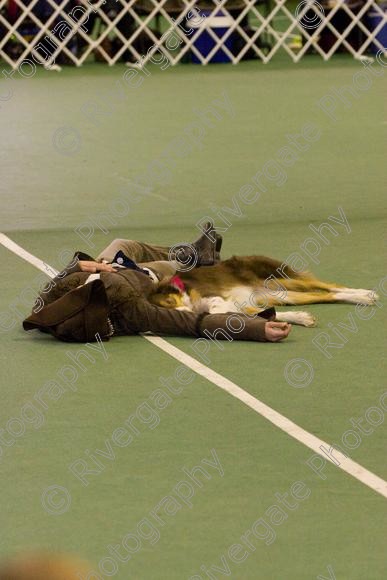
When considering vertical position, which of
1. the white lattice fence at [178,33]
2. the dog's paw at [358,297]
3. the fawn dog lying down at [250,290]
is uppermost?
the dog's paw at [358,297]

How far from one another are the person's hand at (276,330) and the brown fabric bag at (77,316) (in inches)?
25.6

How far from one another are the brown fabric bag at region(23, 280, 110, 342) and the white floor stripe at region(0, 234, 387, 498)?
26cm

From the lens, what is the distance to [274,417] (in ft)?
13.8

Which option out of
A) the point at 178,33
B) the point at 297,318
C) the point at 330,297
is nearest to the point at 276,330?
the point at 297,318

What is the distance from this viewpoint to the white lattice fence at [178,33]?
13.9m

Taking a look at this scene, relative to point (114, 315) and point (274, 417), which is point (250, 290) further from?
point (274, 417)

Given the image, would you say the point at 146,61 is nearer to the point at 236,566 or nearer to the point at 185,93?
the point at 185,93

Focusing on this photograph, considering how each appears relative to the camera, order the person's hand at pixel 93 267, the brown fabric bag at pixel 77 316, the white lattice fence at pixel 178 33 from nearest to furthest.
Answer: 1. the brown fabric bag at pixel 77 316
2. the person's hand at pixel 93 267
3. the white lattice fence at pixel 178 33

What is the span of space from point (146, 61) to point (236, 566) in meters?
11.7

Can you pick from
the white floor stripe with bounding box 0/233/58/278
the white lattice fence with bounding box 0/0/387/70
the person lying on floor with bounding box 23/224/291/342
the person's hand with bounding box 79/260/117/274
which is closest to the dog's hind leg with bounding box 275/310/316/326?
the person lying on floor with bounding box 23/224/291/342

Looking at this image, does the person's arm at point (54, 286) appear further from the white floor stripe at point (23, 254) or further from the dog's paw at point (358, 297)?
the dog's paw at point (358, 297)

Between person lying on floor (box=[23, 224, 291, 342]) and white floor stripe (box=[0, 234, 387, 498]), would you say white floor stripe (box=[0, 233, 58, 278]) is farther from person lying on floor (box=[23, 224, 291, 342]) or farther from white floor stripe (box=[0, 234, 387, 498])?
white floor stripe (box=[0, 234, 387, 498])

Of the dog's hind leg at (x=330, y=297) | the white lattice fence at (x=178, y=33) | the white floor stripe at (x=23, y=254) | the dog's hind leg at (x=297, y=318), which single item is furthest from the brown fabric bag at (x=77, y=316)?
the white lattice fence at (x=178, y=33)

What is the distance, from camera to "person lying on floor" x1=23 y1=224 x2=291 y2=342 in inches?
195
